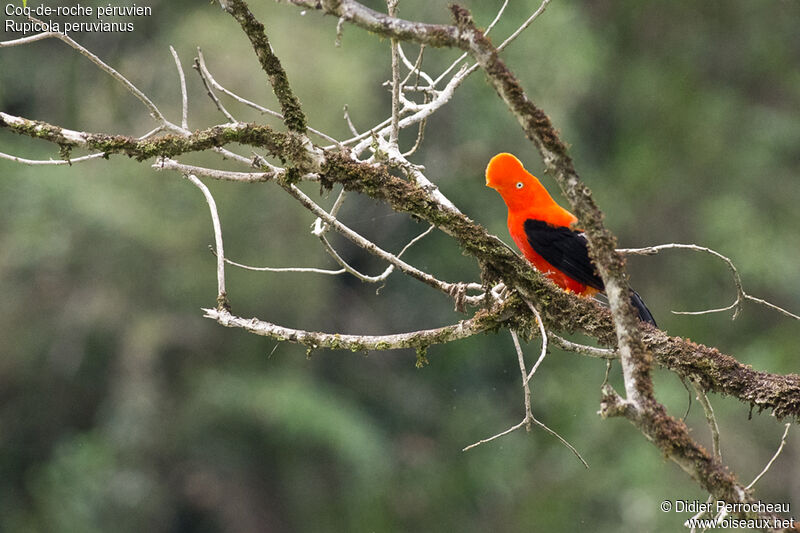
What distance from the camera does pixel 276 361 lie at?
43.6 ft

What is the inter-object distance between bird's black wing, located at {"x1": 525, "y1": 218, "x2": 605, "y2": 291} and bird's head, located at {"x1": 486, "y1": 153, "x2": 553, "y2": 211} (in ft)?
0.32

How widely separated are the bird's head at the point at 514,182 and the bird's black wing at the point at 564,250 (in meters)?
0.10

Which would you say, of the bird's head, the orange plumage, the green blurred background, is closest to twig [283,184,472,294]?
the bird's head

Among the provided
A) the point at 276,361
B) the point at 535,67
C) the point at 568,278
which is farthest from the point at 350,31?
the point at 568,278

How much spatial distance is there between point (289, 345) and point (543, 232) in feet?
29.7

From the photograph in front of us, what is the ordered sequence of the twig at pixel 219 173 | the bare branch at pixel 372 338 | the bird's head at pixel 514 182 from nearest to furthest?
the twig at pixel 219 173
the bare branch at pixel 372 338
the bird's head at pixel 514 182

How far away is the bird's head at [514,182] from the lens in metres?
4.12

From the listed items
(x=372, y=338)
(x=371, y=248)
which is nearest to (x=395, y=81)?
(x=371, y=248)

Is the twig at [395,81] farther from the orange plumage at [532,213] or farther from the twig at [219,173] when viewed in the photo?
the orange plumage at [532,213]

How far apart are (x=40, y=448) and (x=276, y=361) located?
3332 mm

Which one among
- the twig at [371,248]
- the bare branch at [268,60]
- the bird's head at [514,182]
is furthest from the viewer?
the bird's head at [514,182]

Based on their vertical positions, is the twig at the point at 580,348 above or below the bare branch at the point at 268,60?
below

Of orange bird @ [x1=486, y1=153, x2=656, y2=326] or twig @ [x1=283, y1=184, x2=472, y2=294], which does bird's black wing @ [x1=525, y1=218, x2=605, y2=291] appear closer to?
orange bird @ [x1=486, y1=153, x2=656, y2=326]

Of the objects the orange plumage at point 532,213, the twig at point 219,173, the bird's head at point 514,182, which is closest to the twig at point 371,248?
the twig at point 219,173
